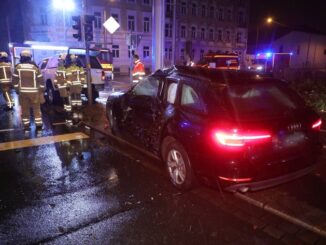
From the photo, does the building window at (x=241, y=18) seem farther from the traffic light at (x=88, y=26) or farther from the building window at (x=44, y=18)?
the traffic light at (x=88, y=26)

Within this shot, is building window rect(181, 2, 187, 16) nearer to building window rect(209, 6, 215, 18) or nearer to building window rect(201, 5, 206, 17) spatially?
building window rect(201, 5, 206, 17)

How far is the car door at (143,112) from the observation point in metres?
5.08

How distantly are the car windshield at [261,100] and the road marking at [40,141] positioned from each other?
462 centimetres

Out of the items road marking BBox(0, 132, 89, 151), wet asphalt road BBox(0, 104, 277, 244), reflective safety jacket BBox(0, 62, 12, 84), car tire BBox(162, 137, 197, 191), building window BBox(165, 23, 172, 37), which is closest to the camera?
wet asphalt road BBox(0, 104, 277, 244)

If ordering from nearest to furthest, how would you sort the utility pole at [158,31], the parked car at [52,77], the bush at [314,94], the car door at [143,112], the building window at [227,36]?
1. the car door at [143,112]
2. the utility pole at [158,31]
3. the bush at [314,94]
4. the parked car at [52,77]
5. the building window at [227,36]

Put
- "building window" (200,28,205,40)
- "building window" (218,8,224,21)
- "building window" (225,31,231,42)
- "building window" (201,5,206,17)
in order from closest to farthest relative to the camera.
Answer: "building window" (201,5,206,17), "building window" (200,28,205,40), "building window" (218,8,224,21), "building window" (225,31,231,42)

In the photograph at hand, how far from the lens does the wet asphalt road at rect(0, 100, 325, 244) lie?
343cm

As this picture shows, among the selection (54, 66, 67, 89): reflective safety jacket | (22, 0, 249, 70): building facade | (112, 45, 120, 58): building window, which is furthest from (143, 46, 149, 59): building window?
(54, 66, 67, 89): reflective safety jacket

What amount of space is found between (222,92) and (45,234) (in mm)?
2671

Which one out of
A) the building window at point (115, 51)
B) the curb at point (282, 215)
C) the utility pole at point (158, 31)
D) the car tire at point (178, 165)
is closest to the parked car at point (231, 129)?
the car tire at point (178, 165)

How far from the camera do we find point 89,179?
504 centimetres

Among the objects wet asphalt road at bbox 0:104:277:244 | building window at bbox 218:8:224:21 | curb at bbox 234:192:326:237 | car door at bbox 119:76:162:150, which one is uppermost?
building window at bbox 218:8:224:21

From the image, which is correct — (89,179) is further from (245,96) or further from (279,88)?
(279,88)

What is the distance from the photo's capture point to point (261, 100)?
4.10 m
